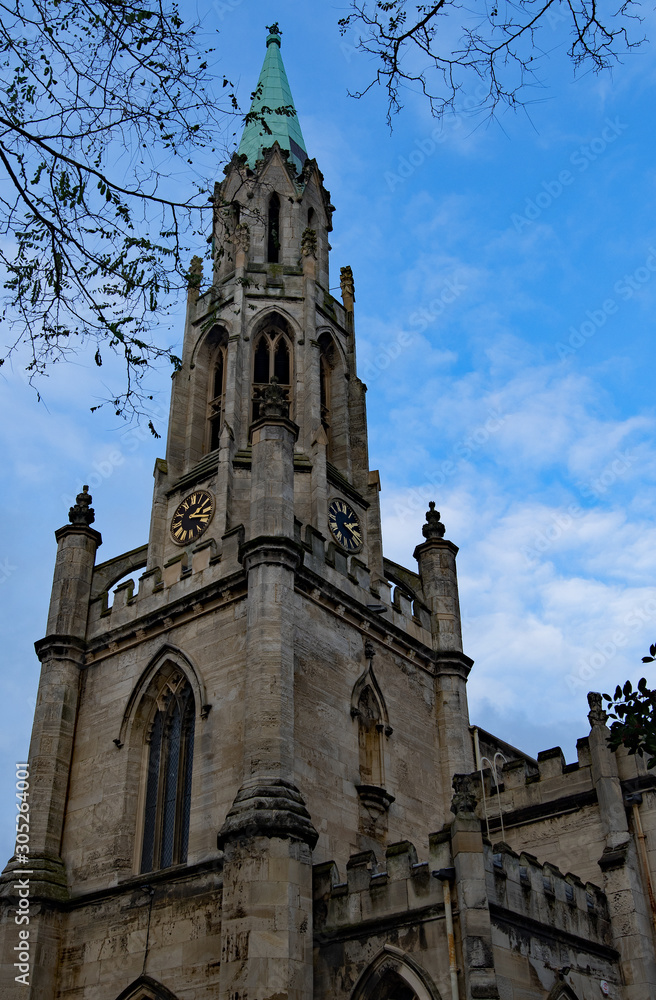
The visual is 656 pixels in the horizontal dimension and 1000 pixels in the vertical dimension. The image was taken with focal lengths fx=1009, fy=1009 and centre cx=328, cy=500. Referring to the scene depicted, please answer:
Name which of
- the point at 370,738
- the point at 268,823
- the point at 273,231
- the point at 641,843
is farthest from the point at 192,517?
the point at 641,843

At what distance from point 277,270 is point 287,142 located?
20.7 ft

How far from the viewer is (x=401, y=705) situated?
2173cm

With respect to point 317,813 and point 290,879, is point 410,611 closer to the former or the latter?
point 317,813

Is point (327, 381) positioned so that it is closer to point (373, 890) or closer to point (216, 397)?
point (216, 397)

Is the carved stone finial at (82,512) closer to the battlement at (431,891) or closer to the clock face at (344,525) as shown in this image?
the clock face at (344,525)

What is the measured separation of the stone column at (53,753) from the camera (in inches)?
739

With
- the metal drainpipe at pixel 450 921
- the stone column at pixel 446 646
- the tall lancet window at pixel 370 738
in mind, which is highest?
the stone column at pixel 446 646

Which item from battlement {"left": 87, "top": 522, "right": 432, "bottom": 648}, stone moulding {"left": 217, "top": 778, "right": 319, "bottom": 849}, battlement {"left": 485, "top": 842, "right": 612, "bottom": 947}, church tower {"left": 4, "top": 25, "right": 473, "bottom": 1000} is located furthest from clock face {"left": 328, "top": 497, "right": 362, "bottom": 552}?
battlement {"left": 485, "top": 842, "right": 612, "bottom": 947}

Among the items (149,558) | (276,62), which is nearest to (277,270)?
(149,558)

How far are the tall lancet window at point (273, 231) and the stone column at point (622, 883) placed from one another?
53.6 feet

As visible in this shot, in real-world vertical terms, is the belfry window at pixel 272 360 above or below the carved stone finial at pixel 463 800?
above

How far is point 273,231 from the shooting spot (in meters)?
29.7

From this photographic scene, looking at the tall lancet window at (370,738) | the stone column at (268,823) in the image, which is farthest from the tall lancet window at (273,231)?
the tall lancet window at (370,738)

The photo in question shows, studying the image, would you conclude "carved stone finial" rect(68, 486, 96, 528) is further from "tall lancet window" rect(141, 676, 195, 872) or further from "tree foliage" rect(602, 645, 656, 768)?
"tree foliage" rect(602, 645, 656, 768)
